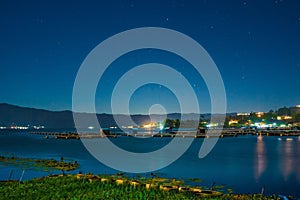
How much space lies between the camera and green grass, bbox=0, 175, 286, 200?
12898 millimetres

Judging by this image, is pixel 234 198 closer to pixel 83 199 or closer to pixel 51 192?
pixel 83 199

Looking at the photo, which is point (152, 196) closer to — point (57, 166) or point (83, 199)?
point (83, 199)

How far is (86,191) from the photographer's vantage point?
13.9m

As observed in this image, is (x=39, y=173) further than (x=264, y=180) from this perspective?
Yes

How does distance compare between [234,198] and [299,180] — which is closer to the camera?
[234,198]

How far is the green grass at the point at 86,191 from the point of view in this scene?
12898 mm

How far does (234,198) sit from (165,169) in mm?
17249

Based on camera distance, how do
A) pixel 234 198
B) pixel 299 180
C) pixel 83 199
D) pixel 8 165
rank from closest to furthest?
pixel 83 199
pixel 234 198
pixel 299 180
pixel 8 165

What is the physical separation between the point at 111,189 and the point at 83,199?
2.23 metres

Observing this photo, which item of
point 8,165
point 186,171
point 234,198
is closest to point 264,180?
point 186,171

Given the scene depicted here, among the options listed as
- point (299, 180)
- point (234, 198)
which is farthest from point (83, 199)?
point (299, 180)

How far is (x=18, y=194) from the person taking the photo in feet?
43.8

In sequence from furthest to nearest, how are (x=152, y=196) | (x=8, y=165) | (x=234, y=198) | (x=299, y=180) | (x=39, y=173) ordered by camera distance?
(x=8, y=165), (x=39, y=173), (x=299, y=180), (x=234, y=198), (x=152, y=196)

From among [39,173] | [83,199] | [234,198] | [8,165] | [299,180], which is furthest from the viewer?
[8,165]
